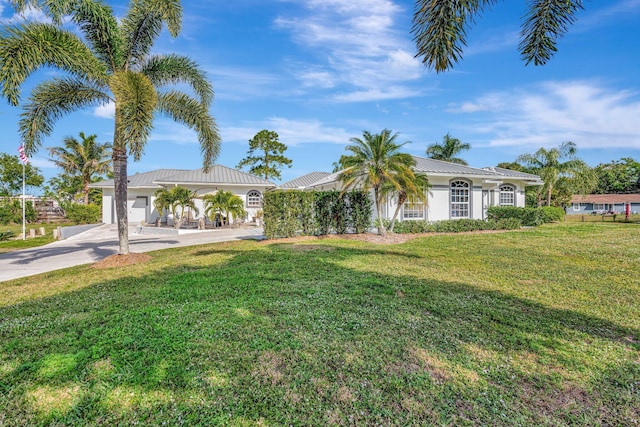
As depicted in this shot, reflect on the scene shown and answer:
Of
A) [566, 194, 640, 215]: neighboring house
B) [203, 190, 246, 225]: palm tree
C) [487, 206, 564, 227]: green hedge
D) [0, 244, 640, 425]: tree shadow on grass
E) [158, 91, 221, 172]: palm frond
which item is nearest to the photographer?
[0, 244, 640, 425]: tree shadow on grass

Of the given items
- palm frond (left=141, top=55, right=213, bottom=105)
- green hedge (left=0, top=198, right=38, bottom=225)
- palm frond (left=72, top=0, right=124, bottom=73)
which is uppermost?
palm frond (left=72, top=0, right=124, bottom=73)

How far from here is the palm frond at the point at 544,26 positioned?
547cm

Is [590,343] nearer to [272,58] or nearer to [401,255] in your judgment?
[401,255]

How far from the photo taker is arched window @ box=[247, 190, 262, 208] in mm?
25219

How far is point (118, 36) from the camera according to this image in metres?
9.27

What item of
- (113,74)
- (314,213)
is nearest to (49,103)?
(113,74)

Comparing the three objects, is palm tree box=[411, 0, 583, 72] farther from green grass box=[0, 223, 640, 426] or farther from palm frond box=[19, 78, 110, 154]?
palm frond box=[19, 78, 110, 154]

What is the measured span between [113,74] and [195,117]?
8.76 ft

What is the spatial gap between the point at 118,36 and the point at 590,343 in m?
12.4

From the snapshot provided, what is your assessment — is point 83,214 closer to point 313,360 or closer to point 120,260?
point 120,260

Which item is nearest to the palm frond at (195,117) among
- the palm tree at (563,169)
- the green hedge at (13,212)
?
the green hedge at (13,212)

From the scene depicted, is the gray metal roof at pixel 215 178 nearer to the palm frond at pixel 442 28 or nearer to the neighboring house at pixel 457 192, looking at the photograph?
the neighboring house at pixel 457 192

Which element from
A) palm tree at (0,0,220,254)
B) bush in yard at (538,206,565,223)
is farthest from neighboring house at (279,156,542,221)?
palm tree at (0,0,220,254)

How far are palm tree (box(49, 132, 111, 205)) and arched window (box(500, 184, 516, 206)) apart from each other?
34931 millimetres
